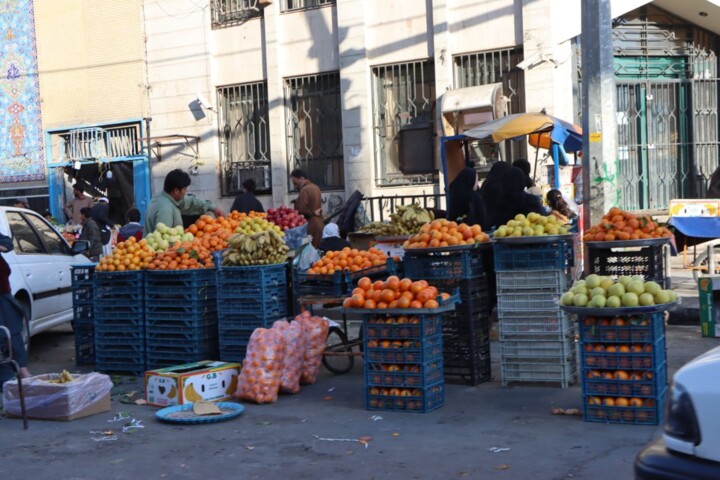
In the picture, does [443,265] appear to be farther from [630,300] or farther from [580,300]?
[630,300]

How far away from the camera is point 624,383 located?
650 cm

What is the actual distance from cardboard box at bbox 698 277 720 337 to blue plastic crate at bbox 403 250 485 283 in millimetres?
3189

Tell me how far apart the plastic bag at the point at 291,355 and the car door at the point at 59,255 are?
3.91 m

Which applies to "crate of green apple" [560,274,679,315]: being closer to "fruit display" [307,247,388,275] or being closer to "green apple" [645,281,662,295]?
"green apple" [645,281,662,295]

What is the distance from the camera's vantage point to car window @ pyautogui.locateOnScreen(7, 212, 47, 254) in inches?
413

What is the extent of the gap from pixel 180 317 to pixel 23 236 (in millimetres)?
2818

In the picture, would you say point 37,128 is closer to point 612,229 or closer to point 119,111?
point 119,111

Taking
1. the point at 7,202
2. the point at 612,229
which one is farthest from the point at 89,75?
the point at 612,229

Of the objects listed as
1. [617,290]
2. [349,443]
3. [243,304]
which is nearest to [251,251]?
[243,304]

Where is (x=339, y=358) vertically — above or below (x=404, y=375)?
below

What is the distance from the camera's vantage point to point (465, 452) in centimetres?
607

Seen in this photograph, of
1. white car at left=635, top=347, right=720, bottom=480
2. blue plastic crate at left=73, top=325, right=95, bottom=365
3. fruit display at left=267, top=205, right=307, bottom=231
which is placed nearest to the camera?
white car at left=635, top=347, right=720, bottom=480

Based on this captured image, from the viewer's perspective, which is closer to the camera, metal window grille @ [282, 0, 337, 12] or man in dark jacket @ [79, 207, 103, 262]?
man in dark jacket @ [79, 207, 103, 262]

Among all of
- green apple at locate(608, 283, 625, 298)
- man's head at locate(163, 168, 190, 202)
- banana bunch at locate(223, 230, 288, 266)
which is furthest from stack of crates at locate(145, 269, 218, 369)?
green apple at locate(608, 283, 625, 298)
